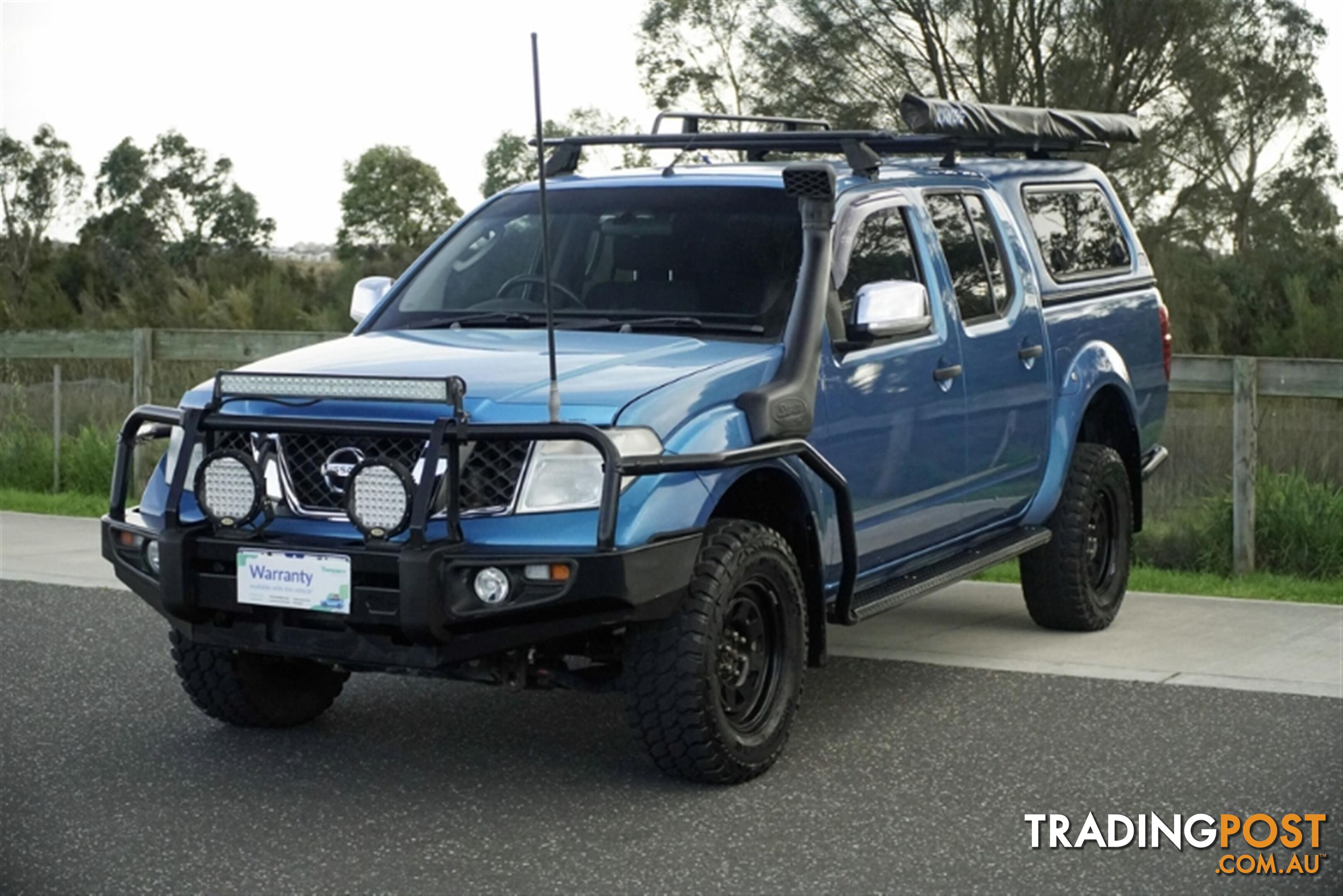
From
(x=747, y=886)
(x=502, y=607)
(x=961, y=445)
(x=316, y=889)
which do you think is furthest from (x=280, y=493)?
(x=961, y=445)

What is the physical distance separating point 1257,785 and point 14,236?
30.9 metres

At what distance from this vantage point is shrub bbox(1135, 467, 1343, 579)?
10.3 metres

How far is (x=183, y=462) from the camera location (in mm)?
5906

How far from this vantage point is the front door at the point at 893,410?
671 centimetres

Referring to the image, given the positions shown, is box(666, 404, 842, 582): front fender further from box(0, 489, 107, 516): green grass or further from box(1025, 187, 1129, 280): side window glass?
box(0, 489, 107, 516): green grass

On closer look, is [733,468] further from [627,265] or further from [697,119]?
[697,119]

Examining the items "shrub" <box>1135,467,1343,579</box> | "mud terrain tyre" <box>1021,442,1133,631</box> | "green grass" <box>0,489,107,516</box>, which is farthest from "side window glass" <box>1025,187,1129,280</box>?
"green grass" <box>0,489,107,516</box>

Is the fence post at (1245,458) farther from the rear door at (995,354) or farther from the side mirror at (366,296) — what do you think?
the side mirror at (366,296)

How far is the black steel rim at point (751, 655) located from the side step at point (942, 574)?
0.44 meters

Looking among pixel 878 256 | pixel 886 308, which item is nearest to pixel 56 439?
pixel 878 256

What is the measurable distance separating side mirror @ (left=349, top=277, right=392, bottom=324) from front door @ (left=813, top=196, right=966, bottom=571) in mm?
1812

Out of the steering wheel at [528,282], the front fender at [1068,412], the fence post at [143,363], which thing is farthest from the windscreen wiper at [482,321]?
the fence post at [143,363]

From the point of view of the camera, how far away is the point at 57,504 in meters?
13.2

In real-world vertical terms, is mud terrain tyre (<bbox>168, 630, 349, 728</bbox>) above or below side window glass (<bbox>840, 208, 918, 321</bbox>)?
below
